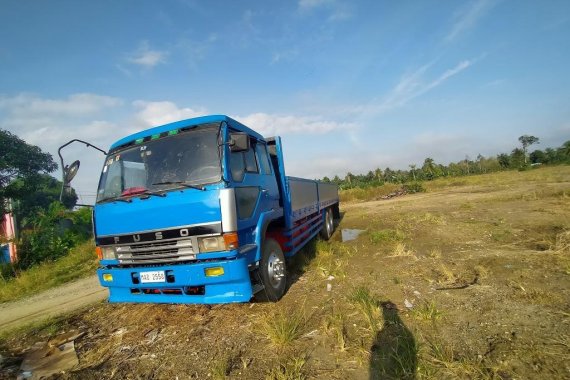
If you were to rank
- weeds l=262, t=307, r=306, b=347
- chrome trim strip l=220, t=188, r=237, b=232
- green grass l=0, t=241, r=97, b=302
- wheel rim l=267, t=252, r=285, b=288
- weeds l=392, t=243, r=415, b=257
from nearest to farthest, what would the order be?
weeds l=262, t=307, r=306, b=347 < chrome trim strip l=220, t=188, r=237, b=232 < wheel rim l=267, t=252, r=285, b=288 < weeds l=392, t=243, r=415, b=257 < green grass l=0, t=241, r=97, b=302

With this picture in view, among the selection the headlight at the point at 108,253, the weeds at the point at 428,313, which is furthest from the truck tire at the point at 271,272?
the headlight at the point at 108,253

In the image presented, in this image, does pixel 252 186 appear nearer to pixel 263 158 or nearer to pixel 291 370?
pixel 263 158

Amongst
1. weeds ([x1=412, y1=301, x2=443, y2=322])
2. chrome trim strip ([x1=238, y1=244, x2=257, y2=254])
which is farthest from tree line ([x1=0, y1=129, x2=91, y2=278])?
weeds ([x1=412, y1=301, x2=443, y2=322])

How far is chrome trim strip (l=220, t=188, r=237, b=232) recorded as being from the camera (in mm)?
3352

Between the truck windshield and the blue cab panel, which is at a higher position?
the truck windshield

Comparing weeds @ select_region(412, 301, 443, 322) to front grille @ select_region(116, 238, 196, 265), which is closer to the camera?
weeds @ select_region(412, 301, 443, 322)

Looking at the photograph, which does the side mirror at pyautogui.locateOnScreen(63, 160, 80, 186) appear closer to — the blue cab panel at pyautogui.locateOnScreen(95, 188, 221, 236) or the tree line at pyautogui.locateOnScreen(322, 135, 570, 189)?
the blue cab panel at pyautogui.locateOnScreen(95, 188, 221, 236)

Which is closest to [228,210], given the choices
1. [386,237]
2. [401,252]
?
[401,252]

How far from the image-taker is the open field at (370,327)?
8.45ft

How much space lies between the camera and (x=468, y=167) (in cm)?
5822

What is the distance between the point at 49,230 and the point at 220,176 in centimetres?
1080

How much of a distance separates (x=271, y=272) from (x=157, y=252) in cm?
157

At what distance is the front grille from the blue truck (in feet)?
0.04

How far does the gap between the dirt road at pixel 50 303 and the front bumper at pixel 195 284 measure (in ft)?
8.88
